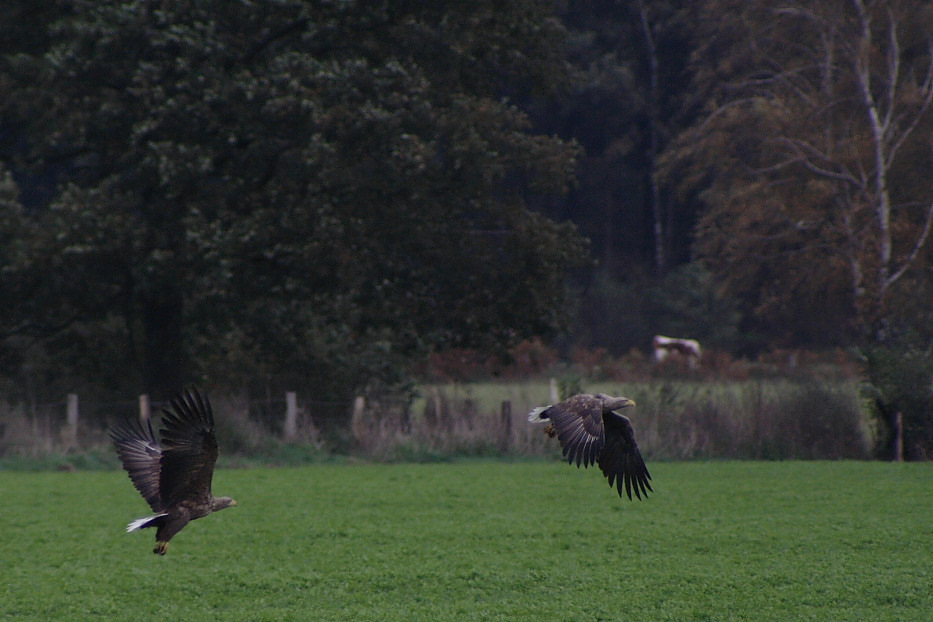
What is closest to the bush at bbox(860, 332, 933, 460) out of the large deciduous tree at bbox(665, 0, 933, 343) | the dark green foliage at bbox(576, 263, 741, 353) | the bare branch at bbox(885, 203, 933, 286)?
the large deciduous tree at bbox(665, 0, 933, 343)

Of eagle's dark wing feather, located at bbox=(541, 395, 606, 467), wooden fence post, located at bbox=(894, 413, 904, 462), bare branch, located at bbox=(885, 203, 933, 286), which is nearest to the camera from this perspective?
eagle's dark wing feather, located at bbox=(541, 395, 606, 467)

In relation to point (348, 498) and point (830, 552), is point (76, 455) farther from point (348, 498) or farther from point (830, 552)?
point (830, 552)

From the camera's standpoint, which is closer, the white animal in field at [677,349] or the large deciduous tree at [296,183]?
the large deciduous tree at [296,183]

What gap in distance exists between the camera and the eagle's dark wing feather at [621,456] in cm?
716

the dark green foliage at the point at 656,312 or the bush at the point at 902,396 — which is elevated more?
the dark green foliage at the point at 656,312

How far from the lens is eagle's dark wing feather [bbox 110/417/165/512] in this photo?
6.72m

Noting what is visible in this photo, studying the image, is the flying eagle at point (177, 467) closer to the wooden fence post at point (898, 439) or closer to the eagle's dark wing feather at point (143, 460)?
the eagle's dark wing feather at point (143, 460)

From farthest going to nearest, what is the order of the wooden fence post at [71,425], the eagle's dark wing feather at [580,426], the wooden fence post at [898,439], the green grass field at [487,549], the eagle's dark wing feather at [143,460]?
the wooden fence post at [71,425] → the wooden fence post at [898,439] → the green grass field at [487,549] → the eagle's dark wing feather at [143,460] → the eagle's dark wing feather at [580,426]

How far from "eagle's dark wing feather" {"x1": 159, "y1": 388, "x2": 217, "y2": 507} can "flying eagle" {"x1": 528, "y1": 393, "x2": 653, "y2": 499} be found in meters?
1.72

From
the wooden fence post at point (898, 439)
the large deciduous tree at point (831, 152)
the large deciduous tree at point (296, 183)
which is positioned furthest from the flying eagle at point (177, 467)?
the large deciduous tree at point (831, 152)

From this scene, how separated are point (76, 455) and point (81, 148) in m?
5.78

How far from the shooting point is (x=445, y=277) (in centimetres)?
2289

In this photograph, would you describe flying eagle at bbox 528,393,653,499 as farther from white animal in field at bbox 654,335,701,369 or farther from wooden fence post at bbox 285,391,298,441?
white animal in field at bbox 654,335,701,369

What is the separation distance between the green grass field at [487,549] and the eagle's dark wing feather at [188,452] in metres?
3.25
